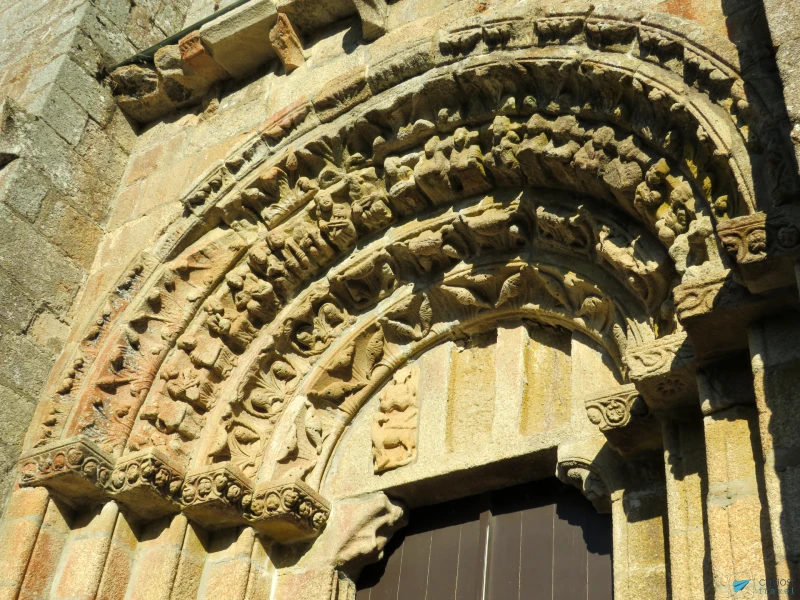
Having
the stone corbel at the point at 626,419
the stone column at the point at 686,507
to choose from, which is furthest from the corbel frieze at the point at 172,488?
the stone column at the point at 686,507

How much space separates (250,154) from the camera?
6082mm

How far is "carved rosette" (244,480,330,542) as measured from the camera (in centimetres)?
528

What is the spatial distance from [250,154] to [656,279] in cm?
265

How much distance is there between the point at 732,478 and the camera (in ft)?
11.5

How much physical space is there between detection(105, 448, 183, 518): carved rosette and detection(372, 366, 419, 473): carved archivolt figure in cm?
106

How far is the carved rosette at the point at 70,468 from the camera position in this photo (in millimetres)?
5250

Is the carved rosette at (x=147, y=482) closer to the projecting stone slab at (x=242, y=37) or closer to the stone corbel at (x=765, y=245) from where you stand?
the projecting stone slab at (x=242, y=37)

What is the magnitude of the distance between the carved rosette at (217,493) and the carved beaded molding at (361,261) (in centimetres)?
1

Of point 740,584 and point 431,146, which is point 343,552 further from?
point 740,584

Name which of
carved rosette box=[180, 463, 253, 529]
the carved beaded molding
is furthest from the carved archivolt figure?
carved rosette box=[180, 463, 253, 529]

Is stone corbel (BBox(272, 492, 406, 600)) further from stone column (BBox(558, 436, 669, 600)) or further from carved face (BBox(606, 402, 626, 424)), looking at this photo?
carved face (BBox(606, 402, 626, 424))

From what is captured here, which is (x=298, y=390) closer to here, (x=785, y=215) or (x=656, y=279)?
(x=656, y=279)

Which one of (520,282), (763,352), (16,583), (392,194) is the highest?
(392,194)

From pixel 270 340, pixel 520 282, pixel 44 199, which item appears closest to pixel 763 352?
pixel 520 282
